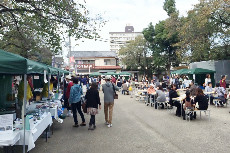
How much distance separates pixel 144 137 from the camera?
654cm

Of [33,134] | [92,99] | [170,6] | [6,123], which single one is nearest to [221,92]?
[92,99]

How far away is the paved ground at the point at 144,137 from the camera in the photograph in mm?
5488

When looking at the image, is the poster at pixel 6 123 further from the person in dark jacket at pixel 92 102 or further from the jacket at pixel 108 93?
the jacket at pixel 108 93

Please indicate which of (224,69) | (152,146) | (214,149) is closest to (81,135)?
(152,146)

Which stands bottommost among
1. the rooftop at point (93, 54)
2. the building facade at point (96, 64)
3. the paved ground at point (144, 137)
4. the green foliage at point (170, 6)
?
the paved ground at point (144, 137)

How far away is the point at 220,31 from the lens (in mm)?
22031

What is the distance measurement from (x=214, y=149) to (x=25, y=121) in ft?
14.7

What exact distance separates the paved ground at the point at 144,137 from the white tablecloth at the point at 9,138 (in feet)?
4.33

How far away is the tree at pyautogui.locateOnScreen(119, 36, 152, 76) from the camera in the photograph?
44700mm

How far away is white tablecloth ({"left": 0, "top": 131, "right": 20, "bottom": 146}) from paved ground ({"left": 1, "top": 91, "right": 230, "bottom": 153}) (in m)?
1.32

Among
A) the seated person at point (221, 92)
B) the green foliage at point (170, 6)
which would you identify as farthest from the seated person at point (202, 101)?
the green foliage at point (170, 6)

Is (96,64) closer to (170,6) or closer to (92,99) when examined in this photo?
(170,6)

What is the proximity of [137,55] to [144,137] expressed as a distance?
A: 4011 cm

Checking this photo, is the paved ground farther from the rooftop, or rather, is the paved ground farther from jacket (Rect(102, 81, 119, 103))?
the rooftop
